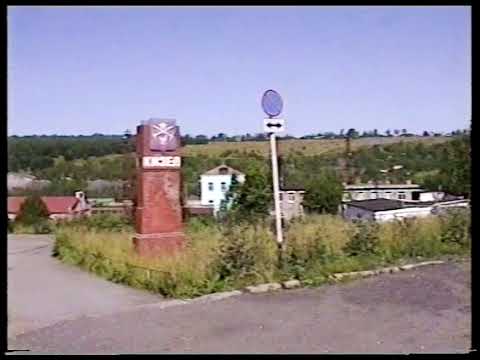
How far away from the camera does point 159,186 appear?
6.63m

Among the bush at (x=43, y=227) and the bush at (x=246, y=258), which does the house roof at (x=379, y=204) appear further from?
the bush at (x=43, y=227)

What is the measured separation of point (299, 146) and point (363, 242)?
161 centimetres

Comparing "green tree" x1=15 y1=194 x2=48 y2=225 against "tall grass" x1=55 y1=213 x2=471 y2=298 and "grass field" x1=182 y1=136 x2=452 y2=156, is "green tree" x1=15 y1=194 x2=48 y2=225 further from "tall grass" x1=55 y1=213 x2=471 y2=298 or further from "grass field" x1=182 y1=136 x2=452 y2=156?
"grass field" x1=182 y1=136 x2=452 y2=156

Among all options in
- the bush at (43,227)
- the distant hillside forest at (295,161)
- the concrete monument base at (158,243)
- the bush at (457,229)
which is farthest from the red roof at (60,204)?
the bush at (457,229)

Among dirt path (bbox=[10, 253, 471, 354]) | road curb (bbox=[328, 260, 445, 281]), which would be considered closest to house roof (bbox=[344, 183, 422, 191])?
road curb (bbox=[328, 260, 445, 281])

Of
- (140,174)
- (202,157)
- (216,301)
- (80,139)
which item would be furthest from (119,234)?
(216,301)

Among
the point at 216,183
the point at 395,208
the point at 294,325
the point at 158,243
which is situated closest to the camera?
the point at 294,325

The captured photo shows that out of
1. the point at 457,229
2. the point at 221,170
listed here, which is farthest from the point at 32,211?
the point at 457,229

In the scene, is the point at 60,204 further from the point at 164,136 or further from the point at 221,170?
the point at 221,170

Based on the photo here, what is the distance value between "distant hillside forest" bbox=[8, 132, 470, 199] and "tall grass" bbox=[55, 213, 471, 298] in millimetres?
575

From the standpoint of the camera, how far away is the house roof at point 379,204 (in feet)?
22.3

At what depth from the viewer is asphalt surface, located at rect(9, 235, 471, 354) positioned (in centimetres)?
322

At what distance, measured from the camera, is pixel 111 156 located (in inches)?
270

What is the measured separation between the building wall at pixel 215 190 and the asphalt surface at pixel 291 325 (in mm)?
3537
